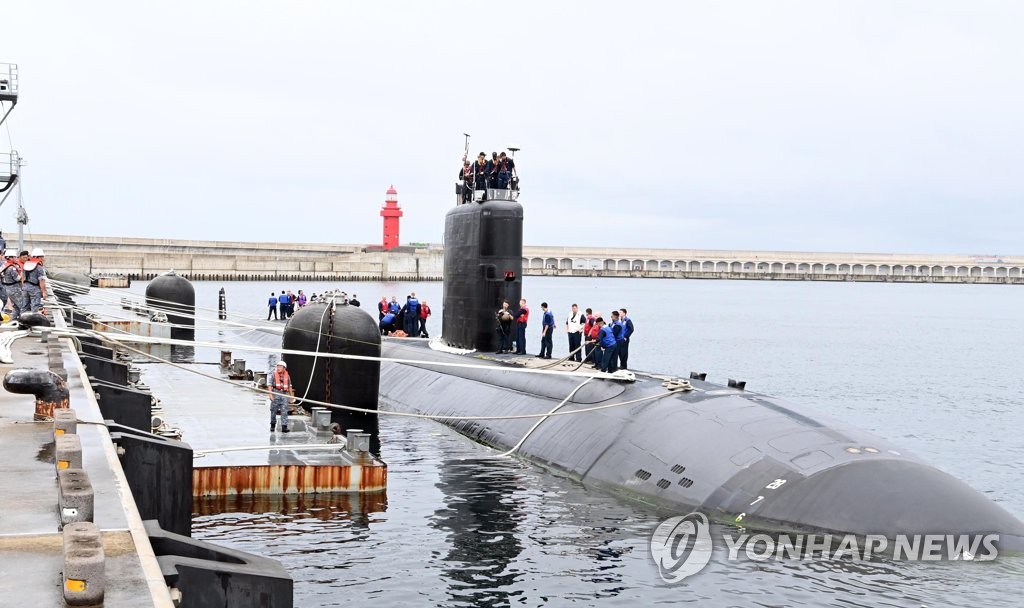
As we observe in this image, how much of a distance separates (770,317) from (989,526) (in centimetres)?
8651

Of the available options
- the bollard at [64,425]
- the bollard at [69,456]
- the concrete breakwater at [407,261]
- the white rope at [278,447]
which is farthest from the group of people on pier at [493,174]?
the concrete breakwater at [407,261]

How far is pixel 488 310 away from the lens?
2083 cm

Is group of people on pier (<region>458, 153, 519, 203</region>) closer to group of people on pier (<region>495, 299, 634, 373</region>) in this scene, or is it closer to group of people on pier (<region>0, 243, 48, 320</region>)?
group of people on pier (<region>495, 299, 634, 373</region>)

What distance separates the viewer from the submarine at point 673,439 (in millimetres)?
11148

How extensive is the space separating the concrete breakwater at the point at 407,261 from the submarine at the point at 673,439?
69.0 m

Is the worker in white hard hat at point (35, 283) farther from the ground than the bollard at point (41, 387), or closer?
farther from the ground

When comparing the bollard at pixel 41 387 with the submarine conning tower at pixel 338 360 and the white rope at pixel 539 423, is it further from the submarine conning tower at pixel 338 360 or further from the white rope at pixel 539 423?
the submarine conning tower at pixel 338 360

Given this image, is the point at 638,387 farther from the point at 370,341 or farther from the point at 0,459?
the point at 0,459

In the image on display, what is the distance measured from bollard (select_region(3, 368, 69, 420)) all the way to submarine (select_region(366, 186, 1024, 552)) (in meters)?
5.65

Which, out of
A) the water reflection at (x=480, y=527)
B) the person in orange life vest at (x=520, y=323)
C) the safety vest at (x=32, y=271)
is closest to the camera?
the water reflection at (x=480, y=527)

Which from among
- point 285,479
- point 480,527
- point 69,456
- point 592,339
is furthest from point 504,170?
point 69,456

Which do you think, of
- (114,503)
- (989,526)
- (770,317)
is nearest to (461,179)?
(989,526)

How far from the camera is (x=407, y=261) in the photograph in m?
124

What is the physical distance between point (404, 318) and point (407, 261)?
94.7 m
